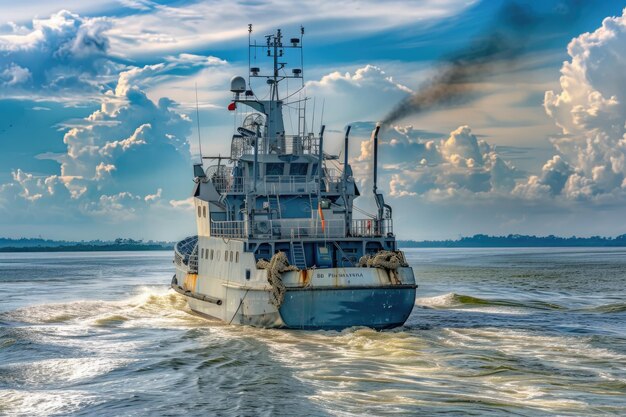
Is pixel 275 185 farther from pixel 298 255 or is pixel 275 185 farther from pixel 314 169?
pixel 298 255

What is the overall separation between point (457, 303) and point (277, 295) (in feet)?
77.8

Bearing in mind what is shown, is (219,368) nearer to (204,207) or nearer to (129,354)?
(129,354)

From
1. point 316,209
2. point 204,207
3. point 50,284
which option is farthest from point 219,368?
point 50,284

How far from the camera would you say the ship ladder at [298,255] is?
32.4m

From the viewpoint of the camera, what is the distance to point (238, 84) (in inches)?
1689

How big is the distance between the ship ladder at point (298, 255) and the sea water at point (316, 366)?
2986mm

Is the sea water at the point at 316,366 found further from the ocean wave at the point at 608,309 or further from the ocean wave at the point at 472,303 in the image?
the ocean wave at the point at 472,303

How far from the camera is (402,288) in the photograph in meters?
31.2

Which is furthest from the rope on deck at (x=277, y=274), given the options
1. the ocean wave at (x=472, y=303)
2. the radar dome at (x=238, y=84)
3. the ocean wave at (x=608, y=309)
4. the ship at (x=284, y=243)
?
the ocean wave at (x=608, y=309)

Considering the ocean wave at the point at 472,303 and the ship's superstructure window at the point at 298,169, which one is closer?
the ship's superstructure window at the point at 298,169

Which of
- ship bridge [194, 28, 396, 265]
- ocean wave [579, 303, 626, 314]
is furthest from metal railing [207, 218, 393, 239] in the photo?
ocean wave [579, 303, 626, 314]

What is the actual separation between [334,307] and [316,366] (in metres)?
4.45

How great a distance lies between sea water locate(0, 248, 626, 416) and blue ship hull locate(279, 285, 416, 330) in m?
0.47

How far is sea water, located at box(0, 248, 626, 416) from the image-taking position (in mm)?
21406
